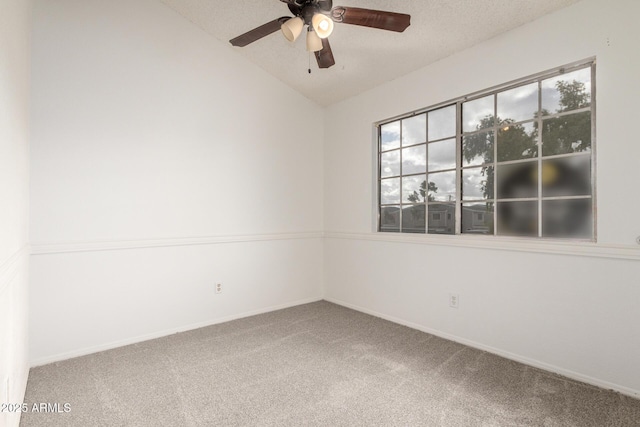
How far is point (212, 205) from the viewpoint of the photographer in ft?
11.1

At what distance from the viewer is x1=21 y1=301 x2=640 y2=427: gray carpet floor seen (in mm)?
1813

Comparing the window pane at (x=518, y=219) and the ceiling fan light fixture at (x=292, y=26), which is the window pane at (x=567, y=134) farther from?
the ceiling fan light fixture at (x=292, y=26)

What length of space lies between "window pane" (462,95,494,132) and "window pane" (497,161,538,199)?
0.43m

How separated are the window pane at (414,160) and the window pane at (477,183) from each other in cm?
46

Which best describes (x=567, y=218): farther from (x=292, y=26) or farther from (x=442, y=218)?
(x=292, y=26)

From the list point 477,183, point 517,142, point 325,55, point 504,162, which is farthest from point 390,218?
point 325,55

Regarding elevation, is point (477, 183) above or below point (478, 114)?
below

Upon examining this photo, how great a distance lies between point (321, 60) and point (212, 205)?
183 centimetres

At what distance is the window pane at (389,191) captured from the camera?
355 centimetres

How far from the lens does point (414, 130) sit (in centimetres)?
338

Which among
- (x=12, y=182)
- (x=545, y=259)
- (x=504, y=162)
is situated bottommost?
(x=545, y=259)

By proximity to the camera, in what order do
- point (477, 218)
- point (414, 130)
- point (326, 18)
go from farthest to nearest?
point (414, 130) < point (477, 218) < point (326, 18)

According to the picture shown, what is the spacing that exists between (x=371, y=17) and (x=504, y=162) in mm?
1580

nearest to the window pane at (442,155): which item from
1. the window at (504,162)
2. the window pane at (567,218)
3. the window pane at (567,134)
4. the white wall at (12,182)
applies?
the window at (504,162)
